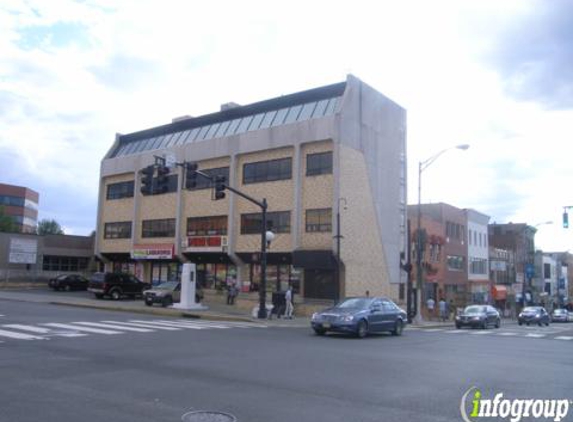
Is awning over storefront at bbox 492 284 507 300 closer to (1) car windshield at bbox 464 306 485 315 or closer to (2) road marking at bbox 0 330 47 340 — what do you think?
(1) car windshield at bbox 464 306 485 315

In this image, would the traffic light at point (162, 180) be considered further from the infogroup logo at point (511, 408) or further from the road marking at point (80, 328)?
the infogroup logo at point (511, 408)

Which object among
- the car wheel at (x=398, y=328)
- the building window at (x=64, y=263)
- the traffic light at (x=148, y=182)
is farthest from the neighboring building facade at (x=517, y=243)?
the traffic light at (x=148, y=182)

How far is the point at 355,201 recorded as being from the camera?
120ft

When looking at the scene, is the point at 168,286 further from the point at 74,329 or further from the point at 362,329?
the point at 362,329

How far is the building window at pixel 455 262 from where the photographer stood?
5303 cm

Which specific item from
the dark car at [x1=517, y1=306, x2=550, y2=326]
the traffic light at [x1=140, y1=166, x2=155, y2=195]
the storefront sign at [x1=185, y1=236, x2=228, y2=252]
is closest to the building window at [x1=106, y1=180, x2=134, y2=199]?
the storefront sign at [x1=185, y1=236, x2=228, y2=252]

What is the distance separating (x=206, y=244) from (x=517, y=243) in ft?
163

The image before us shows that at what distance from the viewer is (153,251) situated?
44.9m

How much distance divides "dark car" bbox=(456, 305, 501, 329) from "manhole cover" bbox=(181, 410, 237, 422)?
26524 mm

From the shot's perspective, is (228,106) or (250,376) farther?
(228,106)

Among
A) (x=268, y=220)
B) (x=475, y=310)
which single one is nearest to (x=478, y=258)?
(x=475, y=310)

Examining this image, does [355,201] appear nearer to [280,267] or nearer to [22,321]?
[280,267]

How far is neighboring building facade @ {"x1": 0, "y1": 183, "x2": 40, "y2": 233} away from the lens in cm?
10281

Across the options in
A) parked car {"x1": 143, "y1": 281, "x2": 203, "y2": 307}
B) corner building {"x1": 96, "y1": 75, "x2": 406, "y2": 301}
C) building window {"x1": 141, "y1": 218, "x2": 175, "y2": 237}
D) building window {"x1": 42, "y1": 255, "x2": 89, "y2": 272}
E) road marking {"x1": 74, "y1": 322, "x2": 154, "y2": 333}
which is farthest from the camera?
building window {"x1": 42, "y1": 255, "x2": 89, "y2": 272}
